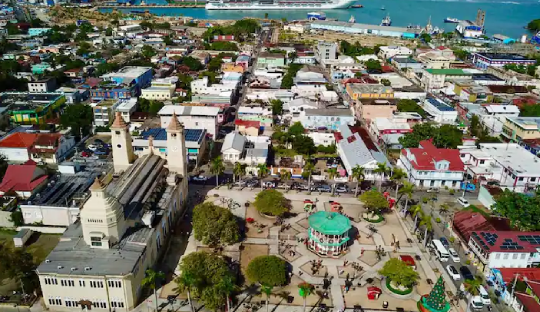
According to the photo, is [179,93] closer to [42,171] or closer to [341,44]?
[42,171]

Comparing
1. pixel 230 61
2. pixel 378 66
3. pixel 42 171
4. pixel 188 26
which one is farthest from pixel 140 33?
pixel 42 171

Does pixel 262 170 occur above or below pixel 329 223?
below

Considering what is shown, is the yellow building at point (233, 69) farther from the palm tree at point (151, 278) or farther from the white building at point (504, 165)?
the palm tree at point (151, 278)

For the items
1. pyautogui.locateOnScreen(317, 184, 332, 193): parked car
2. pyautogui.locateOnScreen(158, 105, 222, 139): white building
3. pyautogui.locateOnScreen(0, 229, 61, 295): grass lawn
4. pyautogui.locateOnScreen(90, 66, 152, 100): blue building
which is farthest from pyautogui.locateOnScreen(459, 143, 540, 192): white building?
pyautogui.locateOnScreen(90, 66, 152, 100): blue building

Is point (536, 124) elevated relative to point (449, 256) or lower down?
elevated

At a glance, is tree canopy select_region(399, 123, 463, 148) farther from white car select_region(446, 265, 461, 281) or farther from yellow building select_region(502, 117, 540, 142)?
white car select_region(446, 265, 461, 281)

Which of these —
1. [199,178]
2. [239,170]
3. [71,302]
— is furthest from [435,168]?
[71,302]

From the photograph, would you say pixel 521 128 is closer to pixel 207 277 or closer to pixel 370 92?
pixel 370 92
